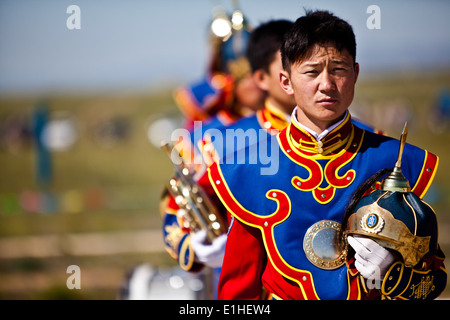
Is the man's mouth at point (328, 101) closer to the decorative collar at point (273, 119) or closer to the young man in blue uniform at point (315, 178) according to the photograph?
the young man in blue uniform at point (315, 178)

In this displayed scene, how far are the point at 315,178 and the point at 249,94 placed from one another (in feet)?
6.47

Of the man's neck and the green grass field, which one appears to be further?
the green grass field

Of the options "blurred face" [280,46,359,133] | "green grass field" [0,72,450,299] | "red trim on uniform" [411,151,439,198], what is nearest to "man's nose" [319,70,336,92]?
"blurred face" [280,46,359,133]

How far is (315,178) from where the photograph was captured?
2490 mm

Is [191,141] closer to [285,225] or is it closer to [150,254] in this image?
[285,225]

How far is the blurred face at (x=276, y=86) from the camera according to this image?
11.1ft

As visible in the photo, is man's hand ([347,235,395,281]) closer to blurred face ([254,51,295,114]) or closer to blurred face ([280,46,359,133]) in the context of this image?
blurred face ([280,46,359,133])

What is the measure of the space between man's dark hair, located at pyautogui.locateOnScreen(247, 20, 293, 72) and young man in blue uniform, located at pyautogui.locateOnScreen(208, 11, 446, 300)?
1044 millimetres

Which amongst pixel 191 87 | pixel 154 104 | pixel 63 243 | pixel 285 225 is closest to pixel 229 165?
pixel 285 225

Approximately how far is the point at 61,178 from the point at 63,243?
627cm

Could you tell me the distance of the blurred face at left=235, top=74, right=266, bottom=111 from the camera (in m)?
4.29

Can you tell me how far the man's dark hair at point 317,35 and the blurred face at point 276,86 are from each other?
86cm

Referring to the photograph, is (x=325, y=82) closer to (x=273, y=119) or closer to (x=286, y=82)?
(x=286, y=82)

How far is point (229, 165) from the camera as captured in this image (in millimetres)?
2623
